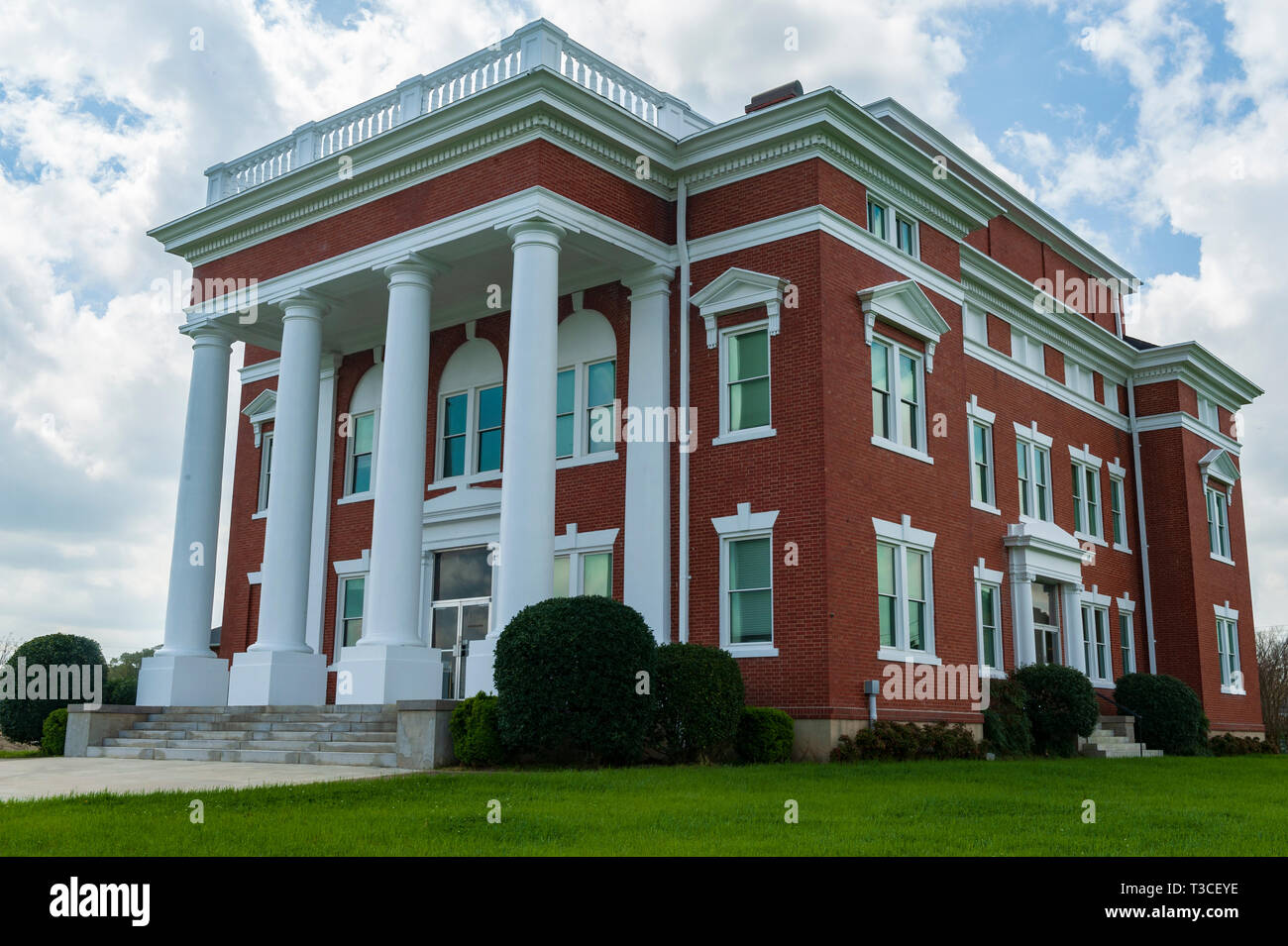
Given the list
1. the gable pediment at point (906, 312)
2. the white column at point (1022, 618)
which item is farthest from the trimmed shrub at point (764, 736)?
the white column at point (1022, 618)

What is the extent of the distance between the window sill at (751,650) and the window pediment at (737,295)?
17.7 feet

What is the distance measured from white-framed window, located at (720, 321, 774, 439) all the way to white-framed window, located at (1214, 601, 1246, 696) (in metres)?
19.7

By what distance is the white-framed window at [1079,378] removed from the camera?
1321 inches

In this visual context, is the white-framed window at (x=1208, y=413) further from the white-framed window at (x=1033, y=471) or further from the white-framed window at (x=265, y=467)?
the white-framed window at (x=265, y=467)

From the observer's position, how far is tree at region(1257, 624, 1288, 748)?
42.0m

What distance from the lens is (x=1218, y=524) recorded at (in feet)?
121

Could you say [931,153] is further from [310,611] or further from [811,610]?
[310,611]

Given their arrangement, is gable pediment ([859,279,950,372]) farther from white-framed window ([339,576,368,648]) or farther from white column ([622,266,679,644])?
white-framed window ([339,576,368,648])

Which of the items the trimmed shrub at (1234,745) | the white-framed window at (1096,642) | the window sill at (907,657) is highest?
the white-framed window at (1096,642)

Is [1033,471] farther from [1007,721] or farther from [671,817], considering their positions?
[671,817]

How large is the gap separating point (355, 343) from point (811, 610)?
1351cm

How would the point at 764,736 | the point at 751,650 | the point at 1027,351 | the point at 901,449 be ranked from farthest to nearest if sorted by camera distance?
the point at 1027,351
the point at 901,449
the point at 751,650
the point at 764,736

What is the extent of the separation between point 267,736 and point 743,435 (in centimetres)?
941

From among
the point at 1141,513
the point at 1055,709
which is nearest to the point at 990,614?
the point at 1055,709
